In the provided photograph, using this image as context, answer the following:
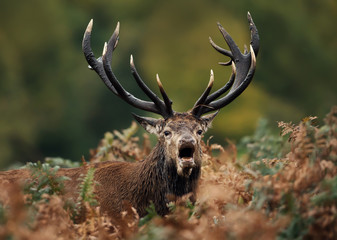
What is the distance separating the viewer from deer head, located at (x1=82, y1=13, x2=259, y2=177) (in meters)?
6.62

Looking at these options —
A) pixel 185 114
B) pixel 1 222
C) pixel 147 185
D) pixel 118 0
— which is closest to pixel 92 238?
pixel 1 222

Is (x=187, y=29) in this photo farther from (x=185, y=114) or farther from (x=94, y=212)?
(x=94, y=212)

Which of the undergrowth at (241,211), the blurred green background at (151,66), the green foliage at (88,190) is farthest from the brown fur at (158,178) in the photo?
the blurred green background at (151,66)

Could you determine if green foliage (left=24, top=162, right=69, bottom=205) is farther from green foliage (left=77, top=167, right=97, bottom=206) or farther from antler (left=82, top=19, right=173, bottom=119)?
antler (left=82, top=19, right=173, bottom=119)

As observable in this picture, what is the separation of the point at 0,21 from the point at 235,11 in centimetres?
1162

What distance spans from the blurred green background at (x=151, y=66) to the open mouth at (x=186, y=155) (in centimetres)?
1889

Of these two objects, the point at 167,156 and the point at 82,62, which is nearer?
the point at 167,156

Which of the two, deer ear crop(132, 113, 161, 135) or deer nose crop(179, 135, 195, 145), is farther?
deer ear crop(132, 113, 161, 135)

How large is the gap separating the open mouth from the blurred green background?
18887mm

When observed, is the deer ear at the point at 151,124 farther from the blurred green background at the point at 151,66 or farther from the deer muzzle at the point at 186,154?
the blurred green background at the point at 151,66

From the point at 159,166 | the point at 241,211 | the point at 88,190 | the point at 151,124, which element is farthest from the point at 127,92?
the point at 241,211

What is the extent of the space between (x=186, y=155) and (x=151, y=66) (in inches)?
943

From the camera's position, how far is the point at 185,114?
705 cm

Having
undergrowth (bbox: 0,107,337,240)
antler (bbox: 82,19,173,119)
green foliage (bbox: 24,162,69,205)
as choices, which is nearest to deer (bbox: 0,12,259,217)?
antler (bbox: 82,19,173,119)
